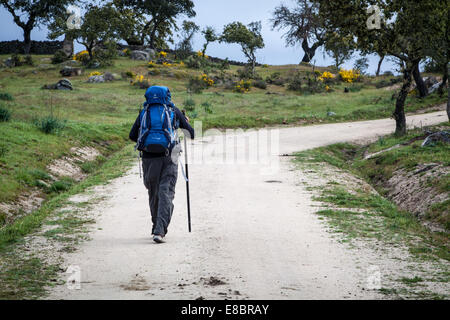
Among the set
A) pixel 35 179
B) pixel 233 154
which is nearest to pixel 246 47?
pixel 233 154

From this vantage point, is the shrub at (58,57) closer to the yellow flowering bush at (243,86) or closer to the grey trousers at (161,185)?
the yellow flowering bush at (243,86)

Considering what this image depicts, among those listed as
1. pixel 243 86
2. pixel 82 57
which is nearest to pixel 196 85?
pixel 243 86

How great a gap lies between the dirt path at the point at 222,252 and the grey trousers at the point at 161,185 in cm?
38

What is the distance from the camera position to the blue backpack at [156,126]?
7832mm

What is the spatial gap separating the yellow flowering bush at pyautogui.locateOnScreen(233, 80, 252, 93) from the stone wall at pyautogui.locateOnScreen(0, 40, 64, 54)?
32.9m

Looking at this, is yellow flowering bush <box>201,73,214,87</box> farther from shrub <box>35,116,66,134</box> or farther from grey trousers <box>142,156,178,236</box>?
grey trousers <box>142,156,178,236</box>

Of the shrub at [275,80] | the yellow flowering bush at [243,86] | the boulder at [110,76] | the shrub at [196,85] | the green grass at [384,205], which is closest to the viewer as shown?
the green grass at [384,205]

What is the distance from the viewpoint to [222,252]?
731 cm

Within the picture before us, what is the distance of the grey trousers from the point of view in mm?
7988

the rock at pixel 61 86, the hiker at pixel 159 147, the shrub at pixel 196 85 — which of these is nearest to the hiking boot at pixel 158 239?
the hiker at pixel 159 147

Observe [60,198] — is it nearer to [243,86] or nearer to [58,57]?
[243,86]

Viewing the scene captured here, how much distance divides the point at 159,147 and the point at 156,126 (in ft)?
1.05

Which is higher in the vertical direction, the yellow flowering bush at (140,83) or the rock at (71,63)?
the rock at (71,63)

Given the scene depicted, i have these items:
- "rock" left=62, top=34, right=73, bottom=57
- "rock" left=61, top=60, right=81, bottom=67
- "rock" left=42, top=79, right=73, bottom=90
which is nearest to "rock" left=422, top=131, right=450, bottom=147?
"rock" left=42, top=79, right=73, bottom=90
